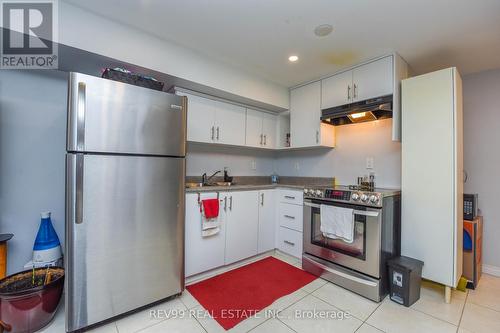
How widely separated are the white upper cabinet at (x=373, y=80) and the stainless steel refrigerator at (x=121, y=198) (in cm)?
195

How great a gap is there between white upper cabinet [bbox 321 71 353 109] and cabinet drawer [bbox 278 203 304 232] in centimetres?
137

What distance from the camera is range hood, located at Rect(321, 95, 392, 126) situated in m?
2.26

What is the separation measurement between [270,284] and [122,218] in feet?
5.05

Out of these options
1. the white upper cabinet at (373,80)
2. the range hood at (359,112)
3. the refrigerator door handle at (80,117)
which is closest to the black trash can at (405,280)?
the range hood at (359,112)

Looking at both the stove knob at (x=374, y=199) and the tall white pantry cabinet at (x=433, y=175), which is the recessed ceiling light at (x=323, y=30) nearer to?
the tall white pantry cabinet at (x=433, y=175)

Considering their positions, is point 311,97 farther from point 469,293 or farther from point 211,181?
point 469,293

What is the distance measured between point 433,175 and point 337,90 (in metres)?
1.38

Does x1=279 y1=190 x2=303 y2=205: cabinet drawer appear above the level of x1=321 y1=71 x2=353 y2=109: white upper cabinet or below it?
below

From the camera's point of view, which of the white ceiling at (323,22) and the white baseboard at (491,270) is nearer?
the white ceiling at (323,22)

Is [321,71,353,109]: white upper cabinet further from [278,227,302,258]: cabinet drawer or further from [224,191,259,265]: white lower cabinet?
[278,227,302,258]: cabinet drawer

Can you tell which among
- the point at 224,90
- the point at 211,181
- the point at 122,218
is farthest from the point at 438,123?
the point at 122,218

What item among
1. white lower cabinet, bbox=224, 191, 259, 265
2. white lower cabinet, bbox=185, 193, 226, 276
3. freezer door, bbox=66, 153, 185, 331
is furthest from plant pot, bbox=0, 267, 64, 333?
white lower cabinet, bbox=224, 191, 259, 265

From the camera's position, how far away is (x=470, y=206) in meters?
2.23

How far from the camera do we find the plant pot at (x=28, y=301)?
4.63 feet
